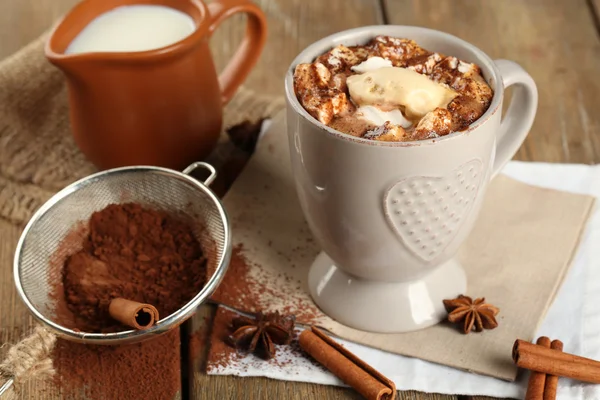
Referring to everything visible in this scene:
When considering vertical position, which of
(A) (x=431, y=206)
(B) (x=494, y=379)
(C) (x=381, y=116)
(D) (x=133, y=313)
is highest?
(C) (x=381, y=116)

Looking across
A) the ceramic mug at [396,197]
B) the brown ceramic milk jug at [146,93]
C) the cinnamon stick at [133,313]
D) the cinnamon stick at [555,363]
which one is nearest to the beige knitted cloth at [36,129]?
the brown ceramic milk jug at [146,93]

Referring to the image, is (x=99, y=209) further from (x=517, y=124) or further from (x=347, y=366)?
(x=517, y=124)

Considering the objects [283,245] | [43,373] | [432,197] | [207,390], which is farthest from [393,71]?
[43,373]

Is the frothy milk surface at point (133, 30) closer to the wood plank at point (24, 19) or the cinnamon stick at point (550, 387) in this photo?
the wood plank at point (24, 19)

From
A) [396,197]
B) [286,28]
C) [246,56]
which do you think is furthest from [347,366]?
[286,28]

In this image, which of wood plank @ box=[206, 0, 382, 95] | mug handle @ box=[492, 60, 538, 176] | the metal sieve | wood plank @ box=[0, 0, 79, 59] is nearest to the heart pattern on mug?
mug handle @ box=[492, 60, 538, 176]
